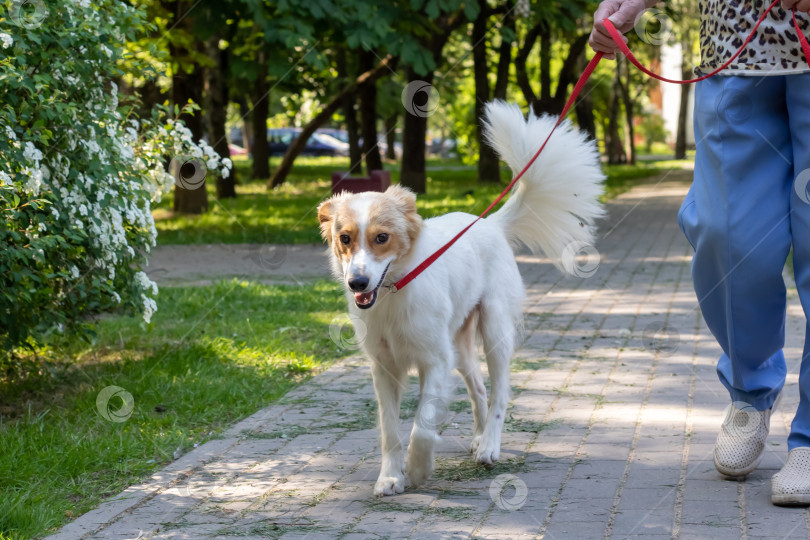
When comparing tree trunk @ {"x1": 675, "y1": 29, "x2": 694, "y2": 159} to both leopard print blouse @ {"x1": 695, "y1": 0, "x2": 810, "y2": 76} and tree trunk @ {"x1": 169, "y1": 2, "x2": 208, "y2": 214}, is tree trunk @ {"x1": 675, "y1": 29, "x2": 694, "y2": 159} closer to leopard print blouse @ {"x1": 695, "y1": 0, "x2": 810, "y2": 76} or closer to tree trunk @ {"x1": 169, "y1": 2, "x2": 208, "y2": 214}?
tree trunk @ {"x1": 169, "y1": 2, "x2": 208, "y2": 214}

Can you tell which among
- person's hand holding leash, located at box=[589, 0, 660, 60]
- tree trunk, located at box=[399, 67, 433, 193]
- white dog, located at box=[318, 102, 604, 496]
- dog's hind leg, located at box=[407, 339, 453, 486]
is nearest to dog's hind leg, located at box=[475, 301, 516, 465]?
white dog, located at box=[318, 102, 604, 496]

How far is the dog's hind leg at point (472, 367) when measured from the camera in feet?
16.1

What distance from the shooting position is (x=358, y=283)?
387 cm

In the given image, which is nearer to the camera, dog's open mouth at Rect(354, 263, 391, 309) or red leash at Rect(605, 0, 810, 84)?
red leash at Rect(605, 0, 810, 84)

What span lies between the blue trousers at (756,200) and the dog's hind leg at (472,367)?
4.38 ft

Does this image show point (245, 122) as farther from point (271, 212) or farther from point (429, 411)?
point (429, 411)

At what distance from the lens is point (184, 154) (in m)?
6.57

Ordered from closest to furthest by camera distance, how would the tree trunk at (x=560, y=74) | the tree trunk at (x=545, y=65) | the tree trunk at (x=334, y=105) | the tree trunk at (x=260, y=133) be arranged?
1. the tree trunk at (x=334, y=105)
2. the tree trunk at (x=560, y=74)
3. the tree trunk at (x=545, y=65)
4. the tree trunk at (x=260, y=133)

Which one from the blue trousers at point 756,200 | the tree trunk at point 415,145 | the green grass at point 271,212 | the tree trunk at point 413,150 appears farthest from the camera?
the tree trunk at point 413,150

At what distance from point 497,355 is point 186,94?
12.8 m

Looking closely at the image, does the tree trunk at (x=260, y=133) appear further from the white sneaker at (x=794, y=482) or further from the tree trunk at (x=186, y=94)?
the white sneaker at (x=794, y=482)

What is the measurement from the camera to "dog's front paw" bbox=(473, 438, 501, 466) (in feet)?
14.7

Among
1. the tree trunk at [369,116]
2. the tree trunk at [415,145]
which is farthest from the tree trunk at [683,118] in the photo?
the tree trunk at [415,145]

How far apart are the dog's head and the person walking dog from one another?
3.80 feet
